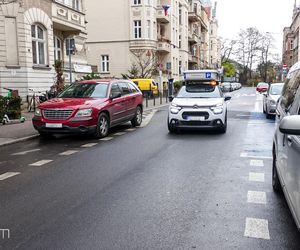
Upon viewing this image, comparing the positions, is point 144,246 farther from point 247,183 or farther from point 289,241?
point 247,183

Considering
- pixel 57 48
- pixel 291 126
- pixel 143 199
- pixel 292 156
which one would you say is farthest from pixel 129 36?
pixel 291 126

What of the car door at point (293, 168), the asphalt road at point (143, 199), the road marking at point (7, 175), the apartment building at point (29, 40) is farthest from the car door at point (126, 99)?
the apartment building at point (29, 40)

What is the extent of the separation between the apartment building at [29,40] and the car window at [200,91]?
11.9m


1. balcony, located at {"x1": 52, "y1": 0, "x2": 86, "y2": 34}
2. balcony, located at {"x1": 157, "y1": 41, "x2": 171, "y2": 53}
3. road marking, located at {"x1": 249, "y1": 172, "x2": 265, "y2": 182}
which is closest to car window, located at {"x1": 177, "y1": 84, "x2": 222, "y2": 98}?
road marking, located at {"x1": 249, "y1": 172, "x2": 265, "y2": 182}

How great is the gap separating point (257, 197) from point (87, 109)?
6356 millimetres

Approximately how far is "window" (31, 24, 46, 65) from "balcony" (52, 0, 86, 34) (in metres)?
1.33

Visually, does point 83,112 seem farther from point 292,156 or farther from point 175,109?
point 292,156

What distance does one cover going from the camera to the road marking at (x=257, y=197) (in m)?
5.14

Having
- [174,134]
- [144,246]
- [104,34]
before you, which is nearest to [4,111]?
[174,134]

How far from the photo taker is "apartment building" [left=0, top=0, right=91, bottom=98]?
2162 cm

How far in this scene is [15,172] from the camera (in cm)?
704

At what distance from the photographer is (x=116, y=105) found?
12.0 meters

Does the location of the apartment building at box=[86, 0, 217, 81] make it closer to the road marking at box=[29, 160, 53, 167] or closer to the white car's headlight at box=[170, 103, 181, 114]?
the white car's headlight at box=[170, 103, 181, 114]

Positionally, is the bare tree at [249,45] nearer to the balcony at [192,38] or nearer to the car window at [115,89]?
the balcony at [192,38]
